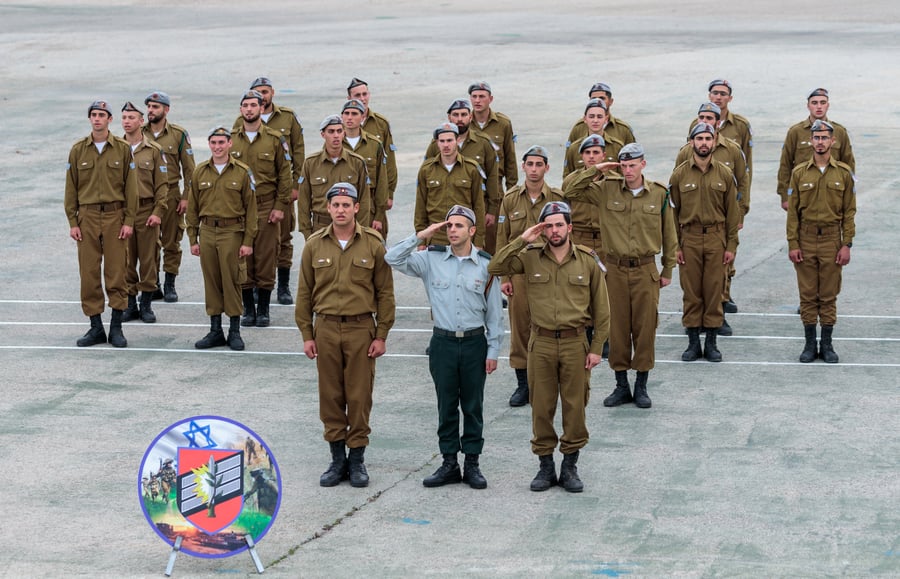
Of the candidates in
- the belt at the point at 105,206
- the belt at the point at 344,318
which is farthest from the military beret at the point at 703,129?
the belt at the point at 105,206

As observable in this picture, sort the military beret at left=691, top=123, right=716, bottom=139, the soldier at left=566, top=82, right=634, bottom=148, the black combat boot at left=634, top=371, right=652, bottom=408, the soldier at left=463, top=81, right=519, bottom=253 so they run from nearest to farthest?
the black combat boot at left=634, top=371, right=652, bottom=408 < the military beret at left=691, top=123, right=716, bottom=139 < the soldier at left=566, top=82, right=634, bottom=148 < the soldier at left=463, top=81, right=519, bottom=253

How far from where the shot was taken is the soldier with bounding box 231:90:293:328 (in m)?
15.4

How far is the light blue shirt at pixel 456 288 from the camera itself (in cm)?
1044

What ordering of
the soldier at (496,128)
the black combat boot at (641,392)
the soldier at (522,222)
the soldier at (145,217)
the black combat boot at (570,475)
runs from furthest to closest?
the soldier at (496,128) < the soldier at (145,217) < the soldier at (522,222) < the black combat boot at (641,392) < the black combat boot at (570,475)

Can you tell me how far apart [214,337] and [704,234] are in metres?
4.93

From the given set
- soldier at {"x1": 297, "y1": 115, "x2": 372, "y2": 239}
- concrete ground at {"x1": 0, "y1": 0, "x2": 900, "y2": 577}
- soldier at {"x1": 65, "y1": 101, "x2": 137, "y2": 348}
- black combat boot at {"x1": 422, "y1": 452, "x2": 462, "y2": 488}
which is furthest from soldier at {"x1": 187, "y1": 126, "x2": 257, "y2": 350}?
black combat boot at {"x1": 422, "y1": 452, "x2": 462, "y2": 488}

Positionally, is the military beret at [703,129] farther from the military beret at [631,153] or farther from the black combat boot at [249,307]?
the black combat boot at [249,307]

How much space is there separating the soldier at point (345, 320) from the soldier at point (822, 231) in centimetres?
495

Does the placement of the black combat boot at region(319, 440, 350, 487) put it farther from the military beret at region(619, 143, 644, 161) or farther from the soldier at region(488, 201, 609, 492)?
the military beret at region(619, 143, 644, 161)

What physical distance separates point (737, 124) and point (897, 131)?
1224 cm

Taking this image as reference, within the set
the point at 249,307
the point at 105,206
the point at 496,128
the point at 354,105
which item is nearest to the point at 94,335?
the point at 105,206

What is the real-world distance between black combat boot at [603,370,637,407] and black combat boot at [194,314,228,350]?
4.17m

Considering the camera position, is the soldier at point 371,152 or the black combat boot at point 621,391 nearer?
the black combat boot at point 621,391

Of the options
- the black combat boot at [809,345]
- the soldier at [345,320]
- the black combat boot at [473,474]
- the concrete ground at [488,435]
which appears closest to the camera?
the concrete ground at [488,435]
